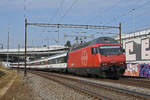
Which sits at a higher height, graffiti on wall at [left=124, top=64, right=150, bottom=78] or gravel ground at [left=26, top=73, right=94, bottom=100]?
graffiti on wall at [left=124, top=64, right=150, bottom=78]

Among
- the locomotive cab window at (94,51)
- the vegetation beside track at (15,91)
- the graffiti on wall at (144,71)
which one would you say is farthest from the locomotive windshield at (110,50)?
the vegetation beside track at (15,91)

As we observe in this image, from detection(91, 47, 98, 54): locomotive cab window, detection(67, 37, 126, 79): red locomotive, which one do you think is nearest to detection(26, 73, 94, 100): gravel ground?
detection(67, 37, 126, 79): red locomotive

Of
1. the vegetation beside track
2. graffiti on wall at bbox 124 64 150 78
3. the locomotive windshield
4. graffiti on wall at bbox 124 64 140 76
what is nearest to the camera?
the vegetation beside track

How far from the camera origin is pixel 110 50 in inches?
810

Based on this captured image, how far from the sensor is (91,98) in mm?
11219

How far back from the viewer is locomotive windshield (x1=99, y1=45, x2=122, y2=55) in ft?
66.9

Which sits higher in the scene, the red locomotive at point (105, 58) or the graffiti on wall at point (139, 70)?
the red locomotive at point (105, 58)

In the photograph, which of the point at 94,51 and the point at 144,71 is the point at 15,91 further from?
the point at 144,71

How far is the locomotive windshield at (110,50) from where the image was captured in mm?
20406

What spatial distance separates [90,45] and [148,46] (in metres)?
15.3

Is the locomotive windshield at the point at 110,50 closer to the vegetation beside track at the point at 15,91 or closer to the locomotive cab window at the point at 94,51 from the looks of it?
the locomotive cab window at the point at 94,51

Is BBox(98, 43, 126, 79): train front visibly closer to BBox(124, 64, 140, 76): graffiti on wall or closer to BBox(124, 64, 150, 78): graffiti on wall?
BBox(124, 64, 150, 78): graffiti on wall

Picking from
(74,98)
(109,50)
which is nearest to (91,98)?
(74,98)

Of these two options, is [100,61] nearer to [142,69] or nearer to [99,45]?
[99,45]
